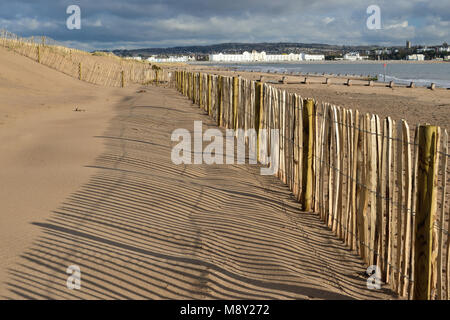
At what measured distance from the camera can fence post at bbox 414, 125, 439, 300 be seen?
2904 mm

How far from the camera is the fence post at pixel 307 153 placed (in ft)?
17.4

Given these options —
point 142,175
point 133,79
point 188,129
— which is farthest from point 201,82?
point 133,79

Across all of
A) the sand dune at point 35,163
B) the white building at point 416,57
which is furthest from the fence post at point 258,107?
the white building at point 416,57

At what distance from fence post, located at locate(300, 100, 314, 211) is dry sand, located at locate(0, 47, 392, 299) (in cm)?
19

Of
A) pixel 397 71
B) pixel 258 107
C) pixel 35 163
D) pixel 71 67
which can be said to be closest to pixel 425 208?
pixel 258 107

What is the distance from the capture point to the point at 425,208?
2.96 meters

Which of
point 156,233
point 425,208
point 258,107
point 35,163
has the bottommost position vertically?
point 156,233

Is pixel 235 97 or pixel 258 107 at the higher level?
pixel 235 97

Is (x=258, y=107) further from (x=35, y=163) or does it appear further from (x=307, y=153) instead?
(x=35, y=163)

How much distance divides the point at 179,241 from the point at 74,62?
35.7 meters

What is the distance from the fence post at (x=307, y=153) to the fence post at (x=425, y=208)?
7.67 feet

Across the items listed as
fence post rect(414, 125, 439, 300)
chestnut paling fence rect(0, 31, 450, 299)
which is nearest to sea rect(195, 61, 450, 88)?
chestnut paling fence rect(0, 31, 450, 299)

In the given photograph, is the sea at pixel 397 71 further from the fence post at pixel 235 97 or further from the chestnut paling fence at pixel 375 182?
the chestnut paling fence at pixel 375 182

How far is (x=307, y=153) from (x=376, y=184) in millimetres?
1585
